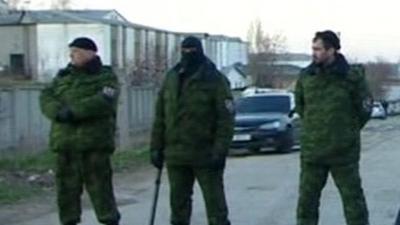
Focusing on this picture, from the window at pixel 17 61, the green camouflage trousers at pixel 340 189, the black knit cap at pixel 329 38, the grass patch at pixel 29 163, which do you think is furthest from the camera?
the window at pixel 17 61

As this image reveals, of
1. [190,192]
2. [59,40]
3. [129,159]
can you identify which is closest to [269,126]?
[129,159]

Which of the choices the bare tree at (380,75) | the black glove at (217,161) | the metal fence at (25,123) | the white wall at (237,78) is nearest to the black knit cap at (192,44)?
the black glove at (217,161)

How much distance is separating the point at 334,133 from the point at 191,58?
1.39m

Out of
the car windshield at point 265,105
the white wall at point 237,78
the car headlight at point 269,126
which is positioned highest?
the car windshield at point 265,105

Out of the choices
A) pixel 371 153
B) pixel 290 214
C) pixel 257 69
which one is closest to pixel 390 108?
pixel 257 69

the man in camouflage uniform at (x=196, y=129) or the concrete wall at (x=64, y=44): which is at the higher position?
the man in camouflage uniform at (x=196, y=129)

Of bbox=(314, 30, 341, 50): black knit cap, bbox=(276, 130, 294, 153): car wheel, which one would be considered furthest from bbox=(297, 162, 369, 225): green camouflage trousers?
bbox=(276, 130, 294, 153): car wheel

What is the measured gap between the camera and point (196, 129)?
10.0m

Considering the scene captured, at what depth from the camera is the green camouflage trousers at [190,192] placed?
10.1 metres

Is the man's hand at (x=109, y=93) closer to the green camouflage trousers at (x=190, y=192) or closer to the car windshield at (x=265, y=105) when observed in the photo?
the green camouflage trousers at (x=190, y=192)

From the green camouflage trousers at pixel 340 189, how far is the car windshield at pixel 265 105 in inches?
743

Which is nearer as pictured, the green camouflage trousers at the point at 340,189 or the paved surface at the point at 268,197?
the green camouflage trousers at the point at 340,189

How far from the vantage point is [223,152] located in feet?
32.6

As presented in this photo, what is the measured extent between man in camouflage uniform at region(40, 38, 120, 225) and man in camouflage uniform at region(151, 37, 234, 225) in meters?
0.51
